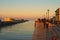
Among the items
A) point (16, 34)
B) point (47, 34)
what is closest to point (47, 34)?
point (47, 34)

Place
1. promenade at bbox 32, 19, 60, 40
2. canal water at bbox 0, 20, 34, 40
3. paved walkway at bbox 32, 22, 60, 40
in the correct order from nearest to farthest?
paved walkway at bbox 32, 22, 60, 40 → promenade at bbox 32, 19, 60, 40 → canal water at bbox 0, 20, 34, 40

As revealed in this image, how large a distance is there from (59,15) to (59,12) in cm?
144

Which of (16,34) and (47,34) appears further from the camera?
(16,34)

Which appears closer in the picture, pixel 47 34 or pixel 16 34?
pixel 47 34

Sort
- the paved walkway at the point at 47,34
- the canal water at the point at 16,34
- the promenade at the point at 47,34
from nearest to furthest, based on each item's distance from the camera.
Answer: the paved walkway at the point at 47,34 < the promenade at the point at 47,34 < the canal water at the point at 16,34

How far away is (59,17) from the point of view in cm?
6831

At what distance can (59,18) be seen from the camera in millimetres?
68188

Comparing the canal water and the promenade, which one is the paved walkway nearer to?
the promenade

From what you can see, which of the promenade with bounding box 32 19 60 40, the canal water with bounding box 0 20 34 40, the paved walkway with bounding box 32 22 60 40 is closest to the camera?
the paved walkway with bounding box 32 22 60 40

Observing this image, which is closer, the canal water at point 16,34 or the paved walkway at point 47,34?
the paved walkway at point 47,34

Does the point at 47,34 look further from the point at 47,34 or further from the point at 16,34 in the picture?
the point at 16,34

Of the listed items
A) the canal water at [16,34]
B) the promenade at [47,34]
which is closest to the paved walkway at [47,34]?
the promenade at [47,34]

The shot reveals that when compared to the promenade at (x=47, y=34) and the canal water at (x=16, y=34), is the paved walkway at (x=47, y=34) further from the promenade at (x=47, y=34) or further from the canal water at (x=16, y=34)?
the canal water at (x=16, y=34)

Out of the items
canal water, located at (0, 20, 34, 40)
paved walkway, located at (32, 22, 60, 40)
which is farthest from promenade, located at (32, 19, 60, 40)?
canal water, located at (0, 20, 34, 40)
